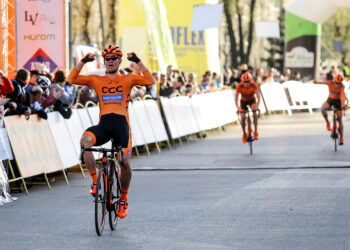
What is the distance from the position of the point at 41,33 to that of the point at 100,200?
11.3 m

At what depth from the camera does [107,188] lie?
1005 centimetres

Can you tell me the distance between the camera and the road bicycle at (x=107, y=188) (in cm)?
979

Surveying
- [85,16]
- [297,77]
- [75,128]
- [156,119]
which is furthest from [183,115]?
[85,16]

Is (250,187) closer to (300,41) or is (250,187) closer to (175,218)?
(175,218)

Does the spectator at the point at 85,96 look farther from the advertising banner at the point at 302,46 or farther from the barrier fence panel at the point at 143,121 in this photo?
the advertising banner at the point at 302,46

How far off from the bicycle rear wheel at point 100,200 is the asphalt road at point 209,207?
0.46 ft

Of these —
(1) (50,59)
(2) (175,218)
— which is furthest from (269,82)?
(2) (175,218)

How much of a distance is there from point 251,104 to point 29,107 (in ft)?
28.1

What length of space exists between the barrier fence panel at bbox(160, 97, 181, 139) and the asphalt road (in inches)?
97.8

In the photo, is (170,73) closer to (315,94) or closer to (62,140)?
(62,140)

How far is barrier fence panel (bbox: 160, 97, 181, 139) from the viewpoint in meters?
22.8

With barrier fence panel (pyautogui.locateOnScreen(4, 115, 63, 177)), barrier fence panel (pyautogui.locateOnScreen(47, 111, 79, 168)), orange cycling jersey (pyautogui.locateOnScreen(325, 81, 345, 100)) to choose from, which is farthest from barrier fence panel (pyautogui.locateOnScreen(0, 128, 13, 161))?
orange cycling jersey (pyautogui.locateOnScreen(325, 81, 345, 100))

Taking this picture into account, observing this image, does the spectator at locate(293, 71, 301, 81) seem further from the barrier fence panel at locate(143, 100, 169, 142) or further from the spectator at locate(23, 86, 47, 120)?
the spectator at locate(23, 86, 47, 120)

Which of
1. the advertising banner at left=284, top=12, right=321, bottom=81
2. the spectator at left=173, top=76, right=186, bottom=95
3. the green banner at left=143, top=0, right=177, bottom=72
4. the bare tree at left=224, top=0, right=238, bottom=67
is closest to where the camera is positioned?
the spectator at left=173, top=76, right=186, bottom=95
